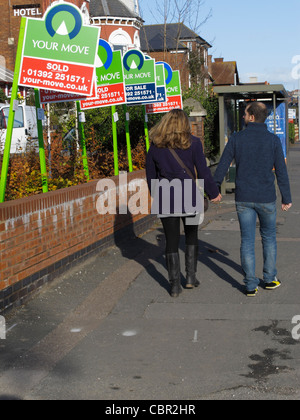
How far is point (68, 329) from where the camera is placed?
5785mm

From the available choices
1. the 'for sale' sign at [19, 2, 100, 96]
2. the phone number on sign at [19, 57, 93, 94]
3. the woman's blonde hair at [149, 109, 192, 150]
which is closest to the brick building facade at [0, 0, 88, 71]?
the 'for sale' sign at [19, 2, 100, 96]

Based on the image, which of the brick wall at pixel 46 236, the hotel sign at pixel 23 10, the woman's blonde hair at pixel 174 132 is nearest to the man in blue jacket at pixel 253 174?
the woman's blonde hair at pixel 174 132

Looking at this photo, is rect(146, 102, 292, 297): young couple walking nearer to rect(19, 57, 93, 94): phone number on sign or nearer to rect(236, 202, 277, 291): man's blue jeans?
rect(236, 202, 277, 291): man's blue jeans

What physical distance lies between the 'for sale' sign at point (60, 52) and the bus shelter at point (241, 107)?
841 centimetres

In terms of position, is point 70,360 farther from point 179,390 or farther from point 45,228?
point 45,228

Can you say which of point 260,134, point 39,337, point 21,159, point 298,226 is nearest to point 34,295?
point 39,337

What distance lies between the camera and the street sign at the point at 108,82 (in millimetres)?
11055

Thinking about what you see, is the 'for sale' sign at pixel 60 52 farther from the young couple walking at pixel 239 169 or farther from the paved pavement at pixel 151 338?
the paved pavement at pixel 151 338

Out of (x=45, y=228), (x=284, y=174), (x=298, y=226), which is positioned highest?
(x=284, y=174)

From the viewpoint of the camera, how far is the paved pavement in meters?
4.41

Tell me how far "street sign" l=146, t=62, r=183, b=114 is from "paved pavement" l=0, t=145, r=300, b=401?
24.9ft

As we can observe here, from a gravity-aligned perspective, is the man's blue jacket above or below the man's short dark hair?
below

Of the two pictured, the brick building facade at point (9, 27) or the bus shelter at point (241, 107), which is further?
the brick building facade at point (9, 27)
